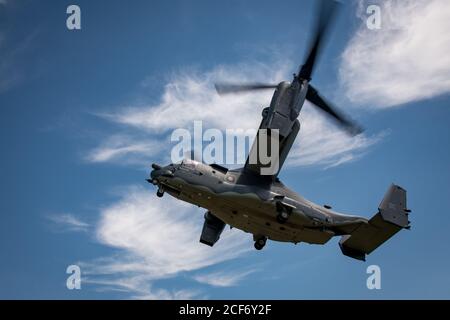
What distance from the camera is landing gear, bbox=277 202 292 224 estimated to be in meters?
42.7

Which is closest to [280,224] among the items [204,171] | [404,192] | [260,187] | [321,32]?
[260,187]

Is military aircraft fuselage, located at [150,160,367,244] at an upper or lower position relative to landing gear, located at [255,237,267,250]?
upper

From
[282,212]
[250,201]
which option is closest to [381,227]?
[282,212]

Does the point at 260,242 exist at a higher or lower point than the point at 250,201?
lower

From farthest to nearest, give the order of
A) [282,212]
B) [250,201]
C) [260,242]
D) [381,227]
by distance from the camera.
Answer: [260,242]
[381,227]
[282,212]
[250,201]

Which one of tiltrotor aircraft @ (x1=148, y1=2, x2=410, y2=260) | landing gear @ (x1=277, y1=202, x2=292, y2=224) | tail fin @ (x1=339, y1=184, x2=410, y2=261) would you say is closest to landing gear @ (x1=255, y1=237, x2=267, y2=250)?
tiltrotor aircraft @ (x1=148, y1=2, x2=410, y2=260)

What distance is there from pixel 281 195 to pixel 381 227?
24.0 ft

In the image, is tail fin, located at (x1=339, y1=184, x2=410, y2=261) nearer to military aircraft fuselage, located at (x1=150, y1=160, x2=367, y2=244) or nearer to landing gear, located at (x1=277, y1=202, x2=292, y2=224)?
military aircraft fuselage, located at (x1=150, y1=160, x2=367, y2=244)

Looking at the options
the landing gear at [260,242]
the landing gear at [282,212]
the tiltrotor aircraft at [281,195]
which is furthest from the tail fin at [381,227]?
the landing gear at [260,242]

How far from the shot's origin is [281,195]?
42969mm

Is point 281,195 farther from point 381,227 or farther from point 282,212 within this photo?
point 381,227

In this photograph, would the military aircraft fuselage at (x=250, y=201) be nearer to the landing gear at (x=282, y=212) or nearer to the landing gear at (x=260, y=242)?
the landing gear at (x=282, y=212)

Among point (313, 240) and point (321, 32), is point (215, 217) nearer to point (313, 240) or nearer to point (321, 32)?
point (313, 240)

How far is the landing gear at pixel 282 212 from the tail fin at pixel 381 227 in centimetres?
522
